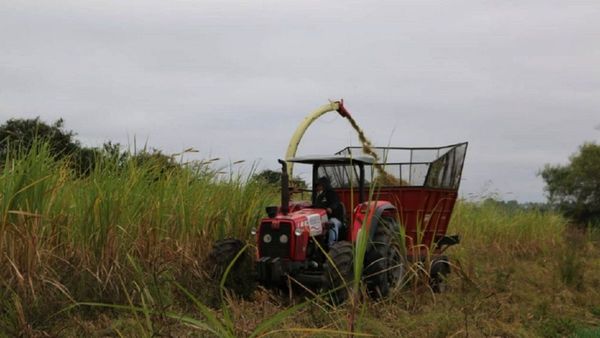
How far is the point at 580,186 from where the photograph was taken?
107 ft

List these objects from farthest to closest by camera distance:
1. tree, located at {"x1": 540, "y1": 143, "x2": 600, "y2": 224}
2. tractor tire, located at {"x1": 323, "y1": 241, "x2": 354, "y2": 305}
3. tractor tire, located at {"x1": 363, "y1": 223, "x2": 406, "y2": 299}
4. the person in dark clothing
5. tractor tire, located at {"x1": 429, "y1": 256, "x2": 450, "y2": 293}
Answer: tree, located at {"x1": 540, "y1": 143, "x2": 600, "y2": 224} → tractor tire, located at {"x1": 429, "y1": 256, "x2": 450, "y2": 293} → the person in dark clothing → tractor tire, located at {"x1": 363, "y1": 223, "x2": 406, "y2": 299} → tractor tire, located at {"x1": 323, "y1": 241, "x2": 354, "y2": 305}

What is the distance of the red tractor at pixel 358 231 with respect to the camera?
21.6 feet

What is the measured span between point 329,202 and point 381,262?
1.08 meters

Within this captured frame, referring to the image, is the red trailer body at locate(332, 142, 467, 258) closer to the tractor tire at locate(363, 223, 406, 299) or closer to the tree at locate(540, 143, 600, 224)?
the tractor tire at locate(363, 223, 406, 299)

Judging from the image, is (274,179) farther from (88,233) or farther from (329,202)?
(88,233)

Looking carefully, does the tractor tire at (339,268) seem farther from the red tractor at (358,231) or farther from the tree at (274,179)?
the tree at (274,179)

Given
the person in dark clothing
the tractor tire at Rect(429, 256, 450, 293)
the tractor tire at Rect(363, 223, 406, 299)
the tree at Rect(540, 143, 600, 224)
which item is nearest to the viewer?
the tractor tire at Rect(363, 223, 406, 299)

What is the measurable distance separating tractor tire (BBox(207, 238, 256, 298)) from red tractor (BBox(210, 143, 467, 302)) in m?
0.01

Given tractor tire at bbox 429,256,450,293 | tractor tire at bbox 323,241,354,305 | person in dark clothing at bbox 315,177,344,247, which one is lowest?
tractor tire at bbox 429,256,450,293

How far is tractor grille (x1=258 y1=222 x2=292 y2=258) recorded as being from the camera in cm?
675

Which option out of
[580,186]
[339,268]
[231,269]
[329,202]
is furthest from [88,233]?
[580,186]

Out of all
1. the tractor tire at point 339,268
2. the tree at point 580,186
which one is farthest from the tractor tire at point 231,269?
the tree at point 580,186

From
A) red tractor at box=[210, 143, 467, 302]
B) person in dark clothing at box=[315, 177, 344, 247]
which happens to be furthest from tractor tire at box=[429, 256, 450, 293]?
person in dark clothing at box=[315, 177, 344, 247]

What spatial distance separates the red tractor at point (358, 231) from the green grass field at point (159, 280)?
1.02 ft
